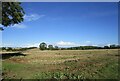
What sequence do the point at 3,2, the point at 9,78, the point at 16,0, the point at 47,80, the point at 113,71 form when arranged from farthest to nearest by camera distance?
1. the point at 16,0
2. the point at 3,2
3. the point at 113,71
4. the point at 9,78
5. the point at 47,80

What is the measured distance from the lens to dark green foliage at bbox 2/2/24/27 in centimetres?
3403

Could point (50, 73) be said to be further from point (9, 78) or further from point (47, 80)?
point (9, 78)

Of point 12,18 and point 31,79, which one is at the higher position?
point 12,18

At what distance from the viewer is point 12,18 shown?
36.8m

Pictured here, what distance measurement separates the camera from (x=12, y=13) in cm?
3581

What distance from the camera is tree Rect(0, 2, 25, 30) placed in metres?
34.0

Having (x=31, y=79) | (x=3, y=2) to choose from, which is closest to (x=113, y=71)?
(x=31, y=79)

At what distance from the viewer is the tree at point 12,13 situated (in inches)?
1341

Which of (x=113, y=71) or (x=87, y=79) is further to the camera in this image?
(x=113, y=71)

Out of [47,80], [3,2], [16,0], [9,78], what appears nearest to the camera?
[47,80]

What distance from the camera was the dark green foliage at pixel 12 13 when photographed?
34031 millimetres

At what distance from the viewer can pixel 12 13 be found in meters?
35.8

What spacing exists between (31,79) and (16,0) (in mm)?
21991

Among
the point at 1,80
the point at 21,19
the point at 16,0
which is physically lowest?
the point at 1,80
